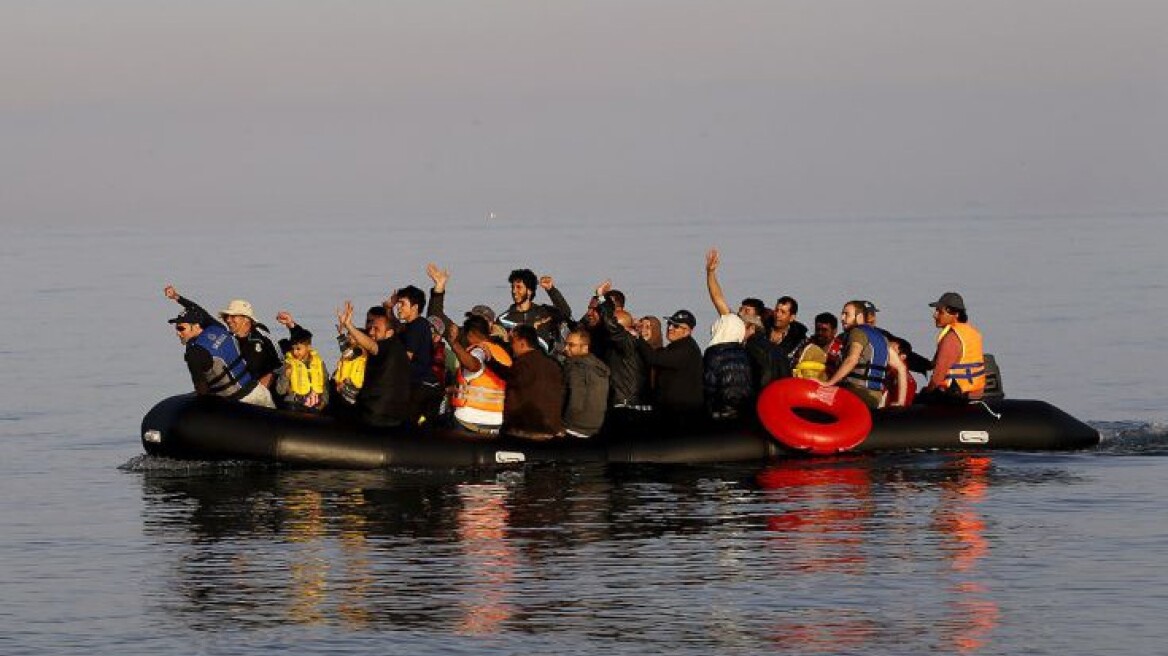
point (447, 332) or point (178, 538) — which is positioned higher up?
point (447, 332)

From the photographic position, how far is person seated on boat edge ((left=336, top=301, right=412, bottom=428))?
18.0m

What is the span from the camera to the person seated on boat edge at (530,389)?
58.5ft

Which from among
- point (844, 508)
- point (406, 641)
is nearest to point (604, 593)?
point (406, 641)

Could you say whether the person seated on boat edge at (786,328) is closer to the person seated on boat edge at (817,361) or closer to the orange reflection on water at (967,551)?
the person seated on boat edge at (817,361)

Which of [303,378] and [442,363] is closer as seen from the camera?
[303,378]

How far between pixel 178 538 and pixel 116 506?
2.12 meters

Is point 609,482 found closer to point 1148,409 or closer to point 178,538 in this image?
point 178,538

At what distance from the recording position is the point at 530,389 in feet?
59.3

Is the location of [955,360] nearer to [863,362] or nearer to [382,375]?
[863,362]

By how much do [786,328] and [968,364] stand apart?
211 centimetres

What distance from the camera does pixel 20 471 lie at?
67.8 feet

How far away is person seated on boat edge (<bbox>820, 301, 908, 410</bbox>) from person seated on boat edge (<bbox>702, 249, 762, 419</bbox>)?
72 cm

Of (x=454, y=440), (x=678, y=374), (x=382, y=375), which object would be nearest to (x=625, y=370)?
(x=678, y=374)

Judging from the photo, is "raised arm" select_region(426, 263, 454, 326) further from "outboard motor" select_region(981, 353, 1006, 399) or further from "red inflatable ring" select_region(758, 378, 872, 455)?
"outboard motor" select_region(981, 353, 1006, 399)
